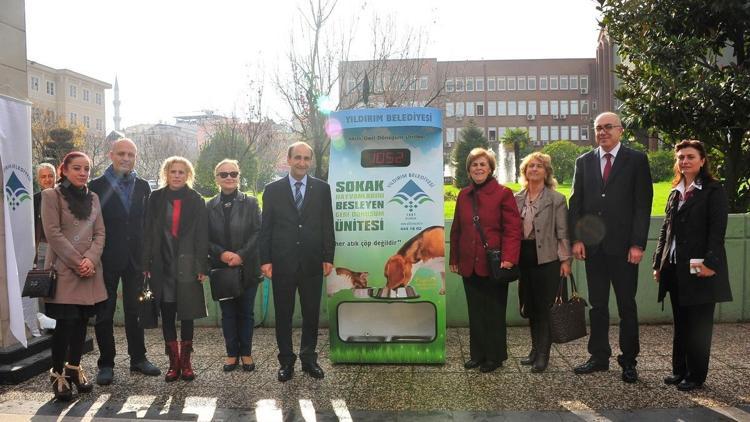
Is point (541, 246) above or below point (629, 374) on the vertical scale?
above

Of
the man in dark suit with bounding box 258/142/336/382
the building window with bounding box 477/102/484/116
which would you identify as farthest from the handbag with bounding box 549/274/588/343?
the building window with bounding box 477/102/484/116

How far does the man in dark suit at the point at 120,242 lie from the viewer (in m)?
5.23

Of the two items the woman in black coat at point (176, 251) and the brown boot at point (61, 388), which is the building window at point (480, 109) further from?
the brown boot at point (61, 388)

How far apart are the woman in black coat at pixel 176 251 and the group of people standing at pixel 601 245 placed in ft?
7.12

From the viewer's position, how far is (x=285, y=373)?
17.0ft

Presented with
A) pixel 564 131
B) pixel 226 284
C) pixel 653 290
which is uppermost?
pixel 564 131

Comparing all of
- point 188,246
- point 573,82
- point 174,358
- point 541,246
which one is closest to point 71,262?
point 188,246

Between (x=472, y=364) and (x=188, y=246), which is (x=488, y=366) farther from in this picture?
(x=188, y=246)

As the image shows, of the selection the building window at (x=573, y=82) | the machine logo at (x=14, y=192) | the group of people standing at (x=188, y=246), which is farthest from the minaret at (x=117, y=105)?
the group of people standing at (x=188, y=246)

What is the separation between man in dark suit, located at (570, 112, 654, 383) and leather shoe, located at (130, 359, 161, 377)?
361cm

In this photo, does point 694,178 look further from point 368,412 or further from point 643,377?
point 368,412

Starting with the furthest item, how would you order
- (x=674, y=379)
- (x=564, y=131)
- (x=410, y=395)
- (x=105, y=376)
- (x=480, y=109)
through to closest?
(x=564, y=131) → (x=480, y=109) → (x=105, y=376) → (x=674, y=379) → (x=410, y=395)

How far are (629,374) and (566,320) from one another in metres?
0.62

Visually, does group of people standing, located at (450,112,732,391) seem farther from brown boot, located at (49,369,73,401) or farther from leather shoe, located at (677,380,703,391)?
brown boot, located at (49,369,73,401)
